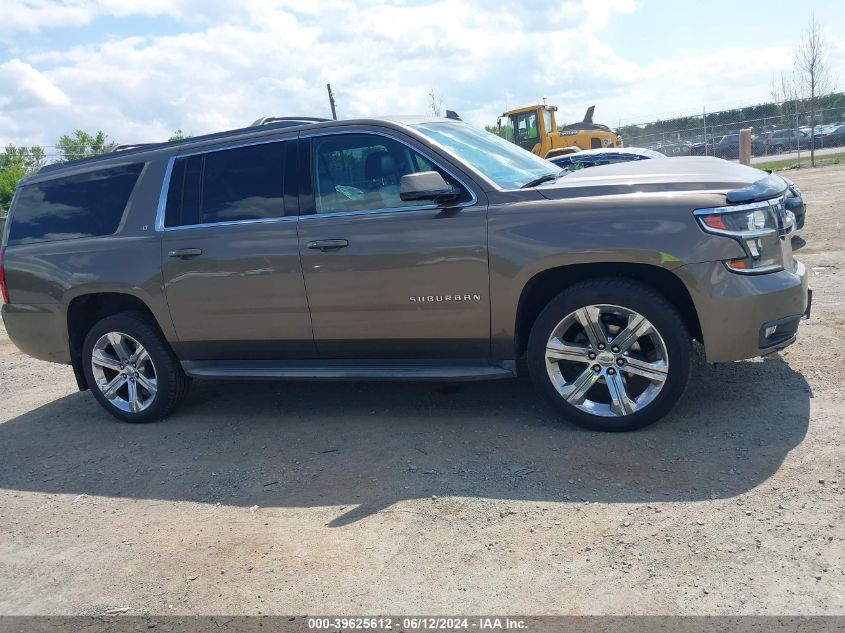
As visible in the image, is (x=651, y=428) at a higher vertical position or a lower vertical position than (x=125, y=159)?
lower

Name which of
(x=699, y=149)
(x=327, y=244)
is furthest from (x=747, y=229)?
(x=699, y=149)

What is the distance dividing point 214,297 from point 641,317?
284 cm

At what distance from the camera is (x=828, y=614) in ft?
8.69

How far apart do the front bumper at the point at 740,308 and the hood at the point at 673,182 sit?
0.43m

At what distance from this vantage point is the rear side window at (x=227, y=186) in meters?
5.04

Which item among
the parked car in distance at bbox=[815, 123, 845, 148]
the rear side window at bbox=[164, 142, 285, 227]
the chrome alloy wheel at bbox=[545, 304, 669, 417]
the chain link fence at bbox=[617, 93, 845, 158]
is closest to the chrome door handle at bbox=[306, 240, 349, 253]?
the rear side window at bbox=[164, 142, 285, 227]

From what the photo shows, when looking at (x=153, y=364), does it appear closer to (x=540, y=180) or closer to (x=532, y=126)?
(x=540, y=180)

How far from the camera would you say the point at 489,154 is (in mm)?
5047

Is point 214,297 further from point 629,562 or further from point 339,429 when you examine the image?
point 629,562

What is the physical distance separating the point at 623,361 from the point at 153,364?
11.2 feet

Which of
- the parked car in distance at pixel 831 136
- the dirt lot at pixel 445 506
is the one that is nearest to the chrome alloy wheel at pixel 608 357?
the dirt lot at pixel 445 506

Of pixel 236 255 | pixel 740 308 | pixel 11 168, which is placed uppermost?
pixel 11 168

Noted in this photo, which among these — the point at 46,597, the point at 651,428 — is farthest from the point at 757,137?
the point at 46,597

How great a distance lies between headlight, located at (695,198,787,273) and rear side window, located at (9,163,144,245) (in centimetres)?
403
